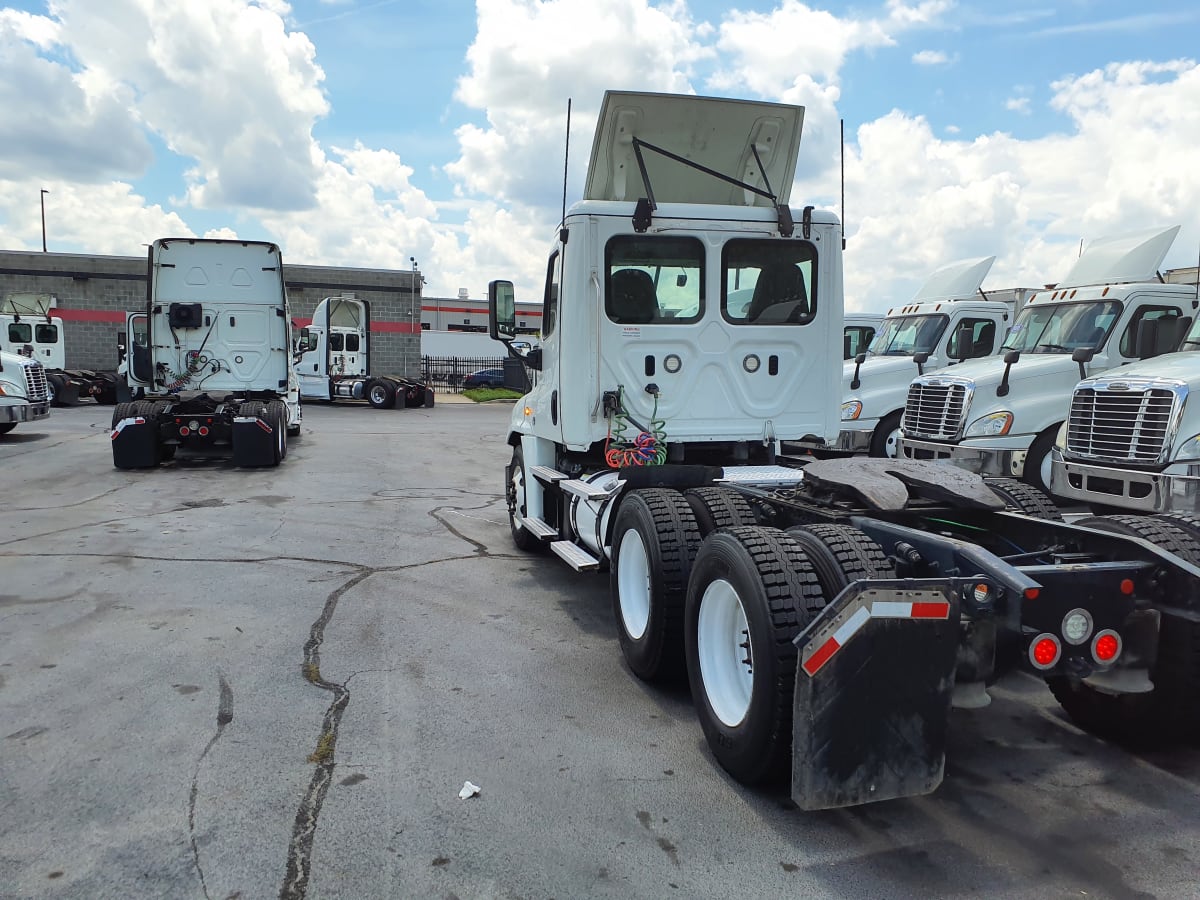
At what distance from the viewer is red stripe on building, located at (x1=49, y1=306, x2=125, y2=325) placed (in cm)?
3822

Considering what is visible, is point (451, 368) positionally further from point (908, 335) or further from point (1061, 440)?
point (1061, 440)

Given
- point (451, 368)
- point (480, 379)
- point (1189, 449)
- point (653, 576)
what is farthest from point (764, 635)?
point (451, 368)

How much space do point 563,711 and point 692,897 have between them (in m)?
1.63

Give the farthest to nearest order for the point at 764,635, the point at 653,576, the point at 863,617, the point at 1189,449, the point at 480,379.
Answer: the point at 480,379 → the point at 1189,449 → the point at 653,576 → the point at 764,635 → the point at 863,617

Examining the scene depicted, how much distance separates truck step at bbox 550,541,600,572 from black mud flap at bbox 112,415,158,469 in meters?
9.53

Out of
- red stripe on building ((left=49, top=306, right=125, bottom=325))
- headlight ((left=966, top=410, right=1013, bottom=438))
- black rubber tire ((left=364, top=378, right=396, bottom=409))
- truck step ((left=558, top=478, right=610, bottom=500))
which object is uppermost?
red stripe on building ((left=49, top=306, right=125, bottom=325))

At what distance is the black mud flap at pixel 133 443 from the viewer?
13297 millimetres

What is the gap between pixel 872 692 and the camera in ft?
10.0

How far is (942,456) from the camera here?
10.8 m

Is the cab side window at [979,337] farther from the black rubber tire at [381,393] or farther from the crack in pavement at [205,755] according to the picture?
the black rubber tire at [381,393]

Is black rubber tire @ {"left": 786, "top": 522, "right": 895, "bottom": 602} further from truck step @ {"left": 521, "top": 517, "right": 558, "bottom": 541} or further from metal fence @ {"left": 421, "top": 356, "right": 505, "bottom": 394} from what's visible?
metal fence @ {"left": 421, "top": 356, "right": 505, "bottom": 394}

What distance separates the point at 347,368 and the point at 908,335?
69.6 ft

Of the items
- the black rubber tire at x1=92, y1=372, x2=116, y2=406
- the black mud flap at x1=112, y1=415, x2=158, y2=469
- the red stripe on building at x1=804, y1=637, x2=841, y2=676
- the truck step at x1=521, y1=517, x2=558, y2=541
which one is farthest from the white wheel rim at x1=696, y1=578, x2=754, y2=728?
the black rubber tire at x1=92, y1=372, x2=116, y2=406

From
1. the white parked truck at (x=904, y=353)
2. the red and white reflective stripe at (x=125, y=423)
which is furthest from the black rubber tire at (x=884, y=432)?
the red and white reflective stripe at (x=125, y=423)
